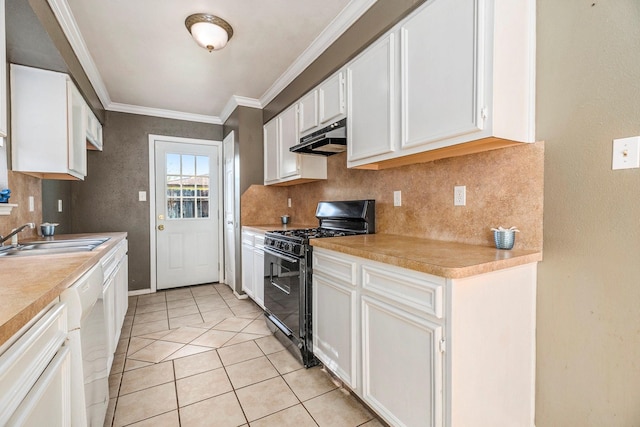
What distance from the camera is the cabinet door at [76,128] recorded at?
2.20 m

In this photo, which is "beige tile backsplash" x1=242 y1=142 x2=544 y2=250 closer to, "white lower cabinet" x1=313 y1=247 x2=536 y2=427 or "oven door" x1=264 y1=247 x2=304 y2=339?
"white lower cabinet" x1=313 y1=247 x2=536 y2=427

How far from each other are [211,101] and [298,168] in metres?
1.67

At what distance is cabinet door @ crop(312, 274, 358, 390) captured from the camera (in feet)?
5.37

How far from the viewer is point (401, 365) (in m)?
1.32

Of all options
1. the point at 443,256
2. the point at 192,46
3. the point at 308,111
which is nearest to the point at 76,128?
the point at 192,46

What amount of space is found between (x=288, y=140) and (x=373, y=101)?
1379mm

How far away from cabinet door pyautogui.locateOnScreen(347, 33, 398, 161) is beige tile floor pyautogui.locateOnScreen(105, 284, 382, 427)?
4.95 feet

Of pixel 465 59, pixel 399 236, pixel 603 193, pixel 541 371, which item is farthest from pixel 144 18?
pixel 541 371

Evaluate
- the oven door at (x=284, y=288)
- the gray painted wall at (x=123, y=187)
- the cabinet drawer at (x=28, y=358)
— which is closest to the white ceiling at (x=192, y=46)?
the gray painted wall at (x=123, y=187)

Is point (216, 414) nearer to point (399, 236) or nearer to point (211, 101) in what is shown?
point (399, 236)

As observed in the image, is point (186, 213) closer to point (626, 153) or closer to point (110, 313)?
point (110, 313)

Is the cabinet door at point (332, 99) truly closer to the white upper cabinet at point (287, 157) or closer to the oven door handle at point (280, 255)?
the white upper cabinet at point (287, 157)

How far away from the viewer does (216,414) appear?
5.38 feet

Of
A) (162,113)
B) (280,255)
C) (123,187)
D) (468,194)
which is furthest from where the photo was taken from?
(162,113)
